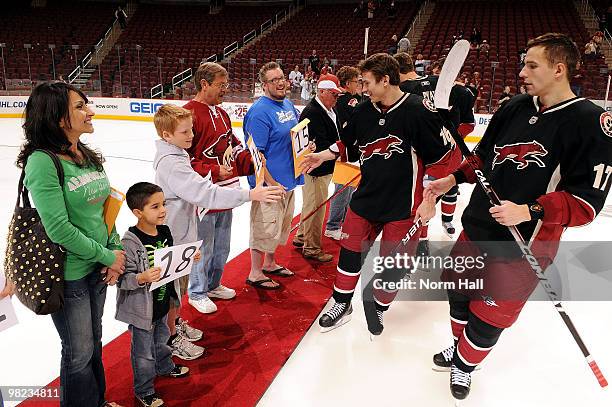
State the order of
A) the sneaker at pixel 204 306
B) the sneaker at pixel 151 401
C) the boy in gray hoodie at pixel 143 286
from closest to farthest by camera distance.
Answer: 1. the boy in gray hoodie at pixel 143 286
2. the sneaker at pixel 151 401
3. the sneaker at pixel 204 306

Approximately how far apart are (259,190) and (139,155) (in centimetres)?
628

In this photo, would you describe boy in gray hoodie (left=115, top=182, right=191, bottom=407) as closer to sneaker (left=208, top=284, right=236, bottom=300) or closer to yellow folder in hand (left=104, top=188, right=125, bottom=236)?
yellow folder in hand (left=104, top=188, right=125, bottom=236)

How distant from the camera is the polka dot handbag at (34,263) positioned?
161 centimetres

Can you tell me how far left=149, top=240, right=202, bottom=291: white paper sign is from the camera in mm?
1880

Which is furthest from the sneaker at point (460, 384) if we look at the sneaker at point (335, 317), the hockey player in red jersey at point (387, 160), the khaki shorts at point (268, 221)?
the khaki shorts at point (268, 221)

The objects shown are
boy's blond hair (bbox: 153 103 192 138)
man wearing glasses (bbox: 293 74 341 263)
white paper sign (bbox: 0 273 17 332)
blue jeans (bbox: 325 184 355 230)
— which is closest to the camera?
white paper sign (bbox: 0 273 17 332)

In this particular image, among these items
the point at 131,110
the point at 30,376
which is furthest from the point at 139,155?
the point at 30,376

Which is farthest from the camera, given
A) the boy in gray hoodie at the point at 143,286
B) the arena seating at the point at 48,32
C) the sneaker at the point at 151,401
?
the arena seating at the point at 48,32

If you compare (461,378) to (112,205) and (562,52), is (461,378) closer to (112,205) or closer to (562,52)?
(562,52)

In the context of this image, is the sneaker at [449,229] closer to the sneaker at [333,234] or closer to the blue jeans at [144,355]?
the sneaker at [333,234]

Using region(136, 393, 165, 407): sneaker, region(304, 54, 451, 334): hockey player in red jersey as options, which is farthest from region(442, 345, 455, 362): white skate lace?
region(136, 393, 165, 407): sneaker

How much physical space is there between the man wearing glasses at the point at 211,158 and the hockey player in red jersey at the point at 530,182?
3.94 ft

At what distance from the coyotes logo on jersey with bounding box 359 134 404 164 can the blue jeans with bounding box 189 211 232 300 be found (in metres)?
0.98

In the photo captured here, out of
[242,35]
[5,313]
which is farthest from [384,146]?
[242,35]
